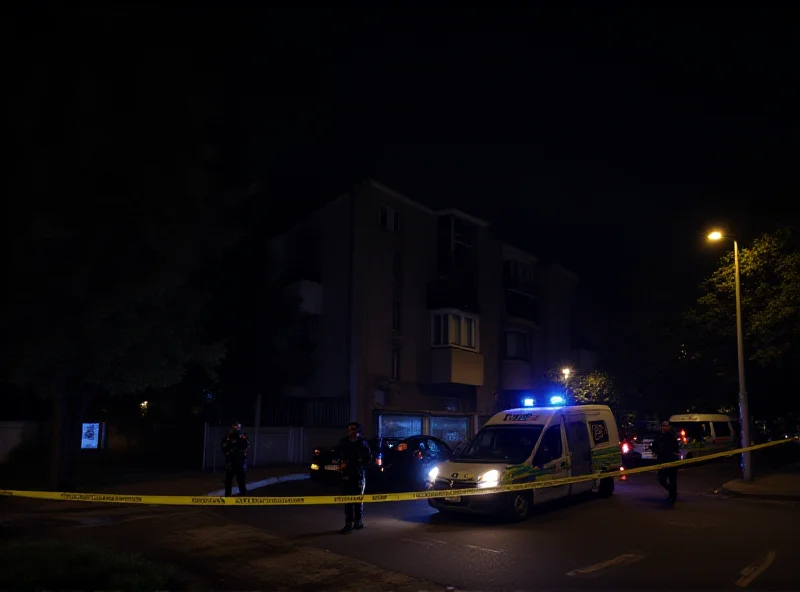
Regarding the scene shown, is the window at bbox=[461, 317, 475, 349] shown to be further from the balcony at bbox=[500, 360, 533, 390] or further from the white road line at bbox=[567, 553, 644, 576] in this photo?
the white road line at bbox=[567, 553, 644, 576]

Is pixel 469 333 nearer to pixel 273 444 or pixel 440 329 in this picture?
pixel 440 329

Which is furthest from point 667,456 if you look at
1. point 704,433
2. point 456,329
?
point 456,329

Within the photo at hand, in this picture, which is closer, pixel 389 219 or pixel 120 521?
pixel 120 521

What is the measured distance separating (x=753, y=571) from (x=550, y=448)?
17.2 ft

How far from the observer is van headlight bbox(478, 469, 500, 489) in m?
12.1

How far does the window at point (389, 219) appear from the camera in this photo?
31.2m

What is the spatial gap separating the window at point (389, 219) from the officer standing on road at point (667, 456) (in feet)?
58.6

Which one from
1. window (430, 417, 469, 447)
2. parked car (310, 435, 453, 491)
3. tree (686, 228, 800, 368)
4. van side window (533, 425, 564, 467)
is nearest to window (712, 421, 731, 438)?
tree (686, 228, 800, 368)

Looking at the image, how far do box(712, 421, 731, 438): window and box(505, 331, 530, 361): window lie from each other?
11991mm

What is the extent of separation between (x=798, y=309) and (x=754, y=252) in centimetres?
222

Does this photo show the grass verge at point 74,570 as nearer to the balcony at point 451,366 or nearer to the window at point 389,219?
the window at point 389,219

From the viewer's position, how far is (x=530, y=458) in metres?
12.9

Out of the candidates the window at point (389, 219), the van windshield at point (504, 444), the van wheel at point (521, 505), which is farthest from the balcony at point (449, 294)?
the van wheel at point (521, 505)

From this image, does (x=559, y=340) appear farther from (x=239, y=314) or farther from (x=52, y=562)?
(x=52, y=562)
